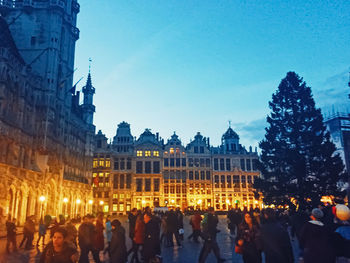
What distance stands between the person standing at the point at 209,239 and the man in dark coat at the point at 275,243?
12.4 ft

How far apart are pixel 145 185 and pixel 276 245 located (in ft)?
179

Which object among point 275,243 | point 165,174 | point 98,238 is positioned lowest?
point 98,238

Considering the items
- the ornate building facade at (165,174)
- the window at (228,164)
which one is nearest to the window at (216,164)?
the ornate building facade at (165,174)

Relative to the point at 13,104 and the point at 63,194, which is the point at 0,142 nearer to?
the point at 13,104

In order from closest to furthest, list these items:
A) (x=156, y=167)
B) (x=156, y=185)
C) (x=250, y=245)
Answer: (x=250, y=245) < (x=156, y=185) < (x=156, y=167)

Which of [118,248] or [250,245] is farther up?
[250,245]

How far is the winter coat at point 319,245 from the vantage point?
4.58m

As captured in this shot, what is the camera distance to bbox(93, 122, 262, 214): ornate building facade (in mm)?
57969

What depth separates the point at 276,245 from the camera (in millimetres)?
5652

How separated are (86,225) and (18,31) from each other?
3923 centimetres

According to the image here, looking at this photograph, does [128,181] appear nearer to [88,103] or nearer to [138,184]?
[138,184]

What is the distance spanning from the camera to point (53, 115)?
120 ft

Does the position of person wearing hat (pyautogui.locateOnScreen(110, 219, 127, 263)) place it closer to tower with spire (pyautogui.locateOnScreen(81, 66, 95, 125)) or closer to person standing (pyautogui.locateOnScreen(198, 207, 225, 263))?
person standing (pyautogui.locateOnScreen(198, 207, 225, 263))

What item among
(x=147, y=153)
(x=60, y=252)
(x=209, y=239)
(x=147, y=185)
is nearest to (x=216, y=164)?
(x=147, y=153)
